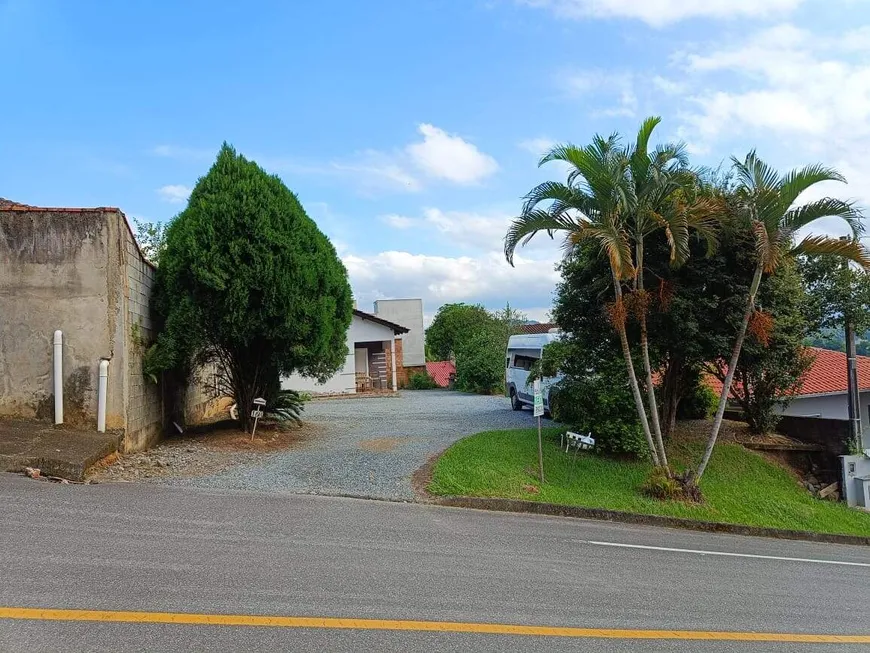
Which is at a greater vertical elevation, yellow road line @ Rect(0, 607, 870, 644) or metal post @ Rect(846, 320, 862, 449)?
metal post @ Rect(846, 320, 862, 449)

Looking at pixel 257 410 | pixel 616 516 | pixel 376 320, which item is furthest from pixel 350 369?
pixel 616 516

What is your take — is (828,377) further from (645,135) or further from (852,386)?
(645,135)

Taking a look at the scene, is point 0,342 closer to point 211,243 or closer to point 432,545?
point 211,243

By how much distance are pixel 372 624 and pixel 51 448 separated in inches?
244

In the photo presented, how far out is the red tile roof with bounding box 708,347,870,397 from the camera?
19.7 m

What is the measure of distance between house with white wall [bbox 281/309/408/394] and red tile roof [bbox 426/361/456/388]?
4.52 m

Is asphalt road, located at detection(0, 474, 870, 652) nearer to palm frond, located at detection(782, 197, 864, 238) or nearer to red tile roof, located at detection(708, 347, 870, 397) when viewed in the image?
palm frond, located at detection(782, 197, 864, 238)

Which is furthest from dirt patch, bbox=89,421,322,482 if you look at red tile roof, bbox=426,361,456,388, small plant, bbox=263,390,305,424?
Answer: red tile roof, bbox=426,361,456,388

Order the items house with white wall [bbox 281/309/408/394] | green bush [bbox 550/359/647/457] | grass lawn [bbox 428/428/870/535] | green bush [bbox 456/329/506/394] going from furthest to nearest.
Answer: green bush [bbox 456/329/506/394]
house with white wall [bbox 281/309/408/394]
green bush [bbox 550/359/647/457]
grass lawn [bbox 428/428/870/535]

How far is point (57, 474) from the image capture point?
8.13m

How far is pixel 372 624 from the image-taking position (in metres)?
4.50

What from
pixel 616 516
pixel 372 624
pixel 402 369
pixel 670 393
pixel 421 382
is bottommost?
pixel 616 516

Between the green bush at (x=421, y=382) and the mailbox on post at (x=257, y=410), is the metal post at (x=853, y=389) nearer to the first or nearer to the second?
the mailbox on post at (x=257, y=410)

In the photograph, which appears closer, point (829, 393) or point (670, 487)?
point (670, 487)
